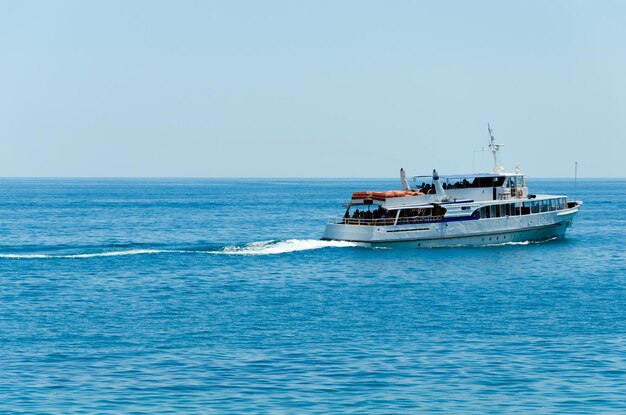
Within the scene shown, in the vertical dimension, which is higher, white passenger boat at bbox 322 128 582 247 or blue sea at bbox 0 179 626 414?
white passenger boat at bbox 322 128 582 247

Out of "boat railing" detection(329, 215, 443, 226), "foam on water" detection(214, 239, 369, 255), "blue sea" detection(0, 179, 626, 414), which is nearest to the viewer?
"blue sea" detection(0, 179, 626, 414)

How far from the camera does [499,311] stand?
48500mm

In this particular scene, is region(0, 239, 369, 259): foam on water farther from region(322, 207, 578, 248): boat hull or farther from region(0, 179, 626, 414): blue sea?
region(322, 207, 578, 248): boat hull

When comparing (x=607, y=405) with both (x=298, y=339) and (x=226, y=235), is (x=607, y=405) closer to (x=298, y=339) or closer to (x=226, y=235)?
(x=298, y=339)

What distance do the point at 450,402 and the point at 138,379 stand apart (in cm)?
1047

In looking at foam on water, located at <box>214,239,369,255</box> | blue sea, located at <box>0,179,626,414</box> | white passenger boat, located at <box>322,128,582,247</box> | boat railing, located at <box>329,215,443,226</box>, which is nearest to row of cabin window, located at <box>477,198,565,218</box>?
white passenger boat, located at <box>322,128,582,247</box>

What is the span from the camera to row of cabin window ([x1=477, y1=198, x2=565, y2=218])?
82.4 metres

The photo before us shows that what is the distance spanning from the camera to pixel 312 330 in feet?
140

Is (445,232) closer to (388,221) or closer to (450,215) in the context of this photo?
(450,215)

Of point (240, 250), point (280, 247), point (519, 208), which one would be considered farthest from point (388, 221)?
point (519, 208)

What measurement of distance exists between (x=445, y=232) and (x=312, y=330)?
39550 mm

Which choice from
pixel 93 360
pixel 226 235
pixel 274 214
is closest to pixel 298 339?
pixel 93 360

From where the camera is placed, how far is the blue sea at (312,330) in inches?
1227

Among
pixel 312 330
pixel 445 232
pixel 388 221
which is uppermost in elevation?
pixel 388 221
